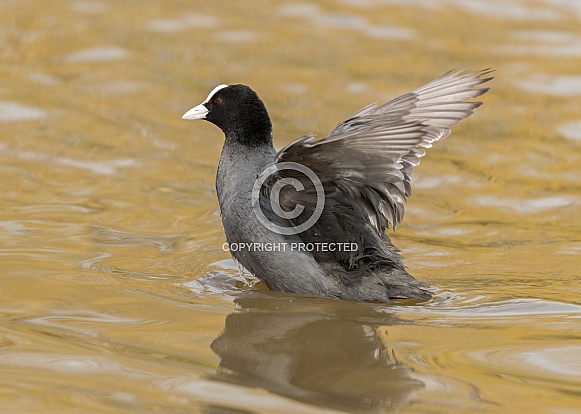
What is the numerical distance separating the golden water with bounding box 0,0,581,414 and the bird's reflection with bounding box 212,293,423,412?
2 cm

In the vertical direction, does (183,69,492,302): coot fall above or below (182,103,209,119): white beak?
below

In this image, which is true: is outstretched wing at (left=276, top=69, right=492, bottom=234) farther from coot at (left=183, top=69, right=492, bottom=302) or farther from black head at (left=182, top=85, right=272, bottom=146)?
black head at (left=182, top=85, right=272, bottom=146)

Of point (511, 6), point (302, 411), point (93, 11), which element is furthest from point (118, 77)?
point (302, 411)

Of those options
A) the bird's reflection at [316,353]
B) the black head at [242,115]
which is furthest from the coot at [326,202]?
the bird's reflection at [316,353]

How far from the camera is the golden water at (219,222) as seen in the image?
14.4ft

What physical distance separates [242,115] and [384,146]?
4.11 ft

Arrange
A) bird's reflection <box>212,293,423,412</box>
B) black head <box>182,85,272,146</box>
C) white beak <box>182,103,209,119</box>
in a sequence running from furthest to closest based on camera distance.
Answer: white beak <box>182,103,209,119</box>, black head <box>182,85,272,146</box>, bird's reflection <box>212,293,423,412</box>

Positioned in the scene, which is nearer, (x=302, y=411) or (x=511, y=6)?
(x=302, y=411)

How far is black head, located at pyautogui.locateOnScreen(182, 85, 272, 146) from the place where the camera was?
607 centimetres

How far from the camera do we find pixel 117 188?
807 centimetres

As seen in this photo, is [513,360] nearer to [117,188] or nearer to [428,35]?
[117,188]

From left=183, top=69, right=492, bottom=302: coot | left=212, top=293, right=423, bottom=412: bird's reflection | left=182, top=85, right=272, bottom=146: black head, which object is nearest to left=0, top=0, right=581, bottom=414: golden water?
left=212, top=293, right=423, bottom=412: bird's reflection

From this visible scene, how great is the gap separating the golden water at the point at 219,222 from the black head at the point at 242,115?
896 mm

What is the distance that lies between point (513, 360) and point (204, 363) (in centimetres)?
143
